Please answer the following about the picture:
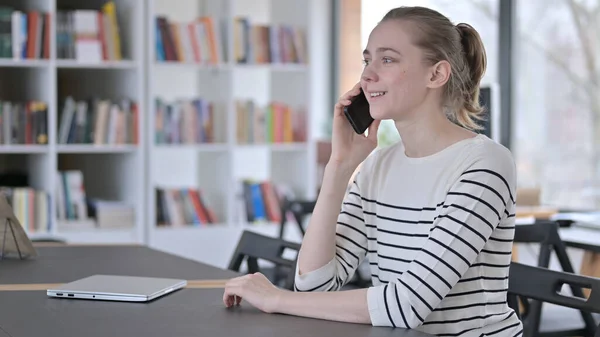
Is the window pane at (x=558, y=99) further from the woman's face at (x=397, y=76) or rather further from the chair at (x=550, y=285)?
the woman's face at (x=397, y=76)

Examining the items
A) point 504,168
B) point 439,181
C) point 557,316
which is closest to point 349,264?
point 439,181

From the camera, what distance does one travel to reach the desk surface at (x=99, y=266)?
84.6 inches

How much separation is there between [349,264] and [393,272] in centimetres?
13

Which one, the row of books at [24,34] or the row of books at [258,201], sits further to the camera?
the row of books at [258,201]

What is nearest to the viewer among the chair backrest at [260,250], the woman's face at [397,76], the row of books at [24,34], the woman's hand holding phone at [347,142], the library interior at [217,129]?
the woman's face at [397,76]

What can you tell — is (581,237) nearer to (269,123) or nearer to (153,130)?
(269,123)

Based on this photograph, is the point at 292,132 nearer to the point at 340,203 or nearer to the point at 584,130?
the point at 584,130

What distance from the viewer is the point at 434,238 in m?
1.69

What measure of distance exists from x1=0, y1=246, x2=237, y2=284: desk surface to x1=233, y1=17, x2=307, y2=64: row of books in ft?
9.01

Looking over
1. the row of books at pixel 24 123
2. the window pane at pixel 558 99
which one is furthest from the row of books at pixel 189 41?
the window pane at pixel 558 99

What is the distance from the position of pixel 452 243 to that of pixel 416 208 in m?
0.22

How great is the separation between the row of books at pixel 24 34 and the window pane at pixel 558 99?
2761 millimetres

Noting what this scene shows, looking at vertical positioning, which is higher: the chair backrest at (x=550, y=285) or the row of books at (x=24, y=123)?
the row of books at (x=24, y=123)

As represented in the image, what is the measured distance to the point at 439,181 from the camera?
1862mm
